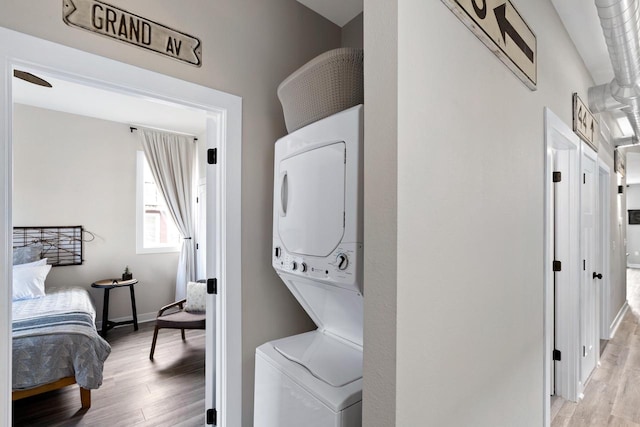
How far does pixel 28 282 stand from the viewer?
329cm

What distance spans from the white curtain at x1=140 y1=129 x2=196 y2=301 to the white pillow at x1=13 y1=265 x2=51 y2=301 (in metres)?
1.54

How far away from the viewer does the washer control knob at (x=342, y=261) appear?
110cm

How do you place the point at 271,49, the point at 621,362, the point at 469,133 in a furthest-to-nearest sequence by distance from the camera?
1. the point at 621,362
2. the point at 271,49
3. the point at 469,133

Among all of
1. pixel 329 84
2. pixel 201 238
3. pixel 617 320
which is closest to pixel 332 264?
pixel 329 84

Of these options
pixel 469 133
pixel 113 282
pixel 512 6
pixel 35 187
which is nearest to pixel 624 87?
pixel 512 6

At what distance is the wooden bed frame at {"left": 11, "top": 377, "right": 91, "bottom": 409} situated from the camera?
7.25 feet

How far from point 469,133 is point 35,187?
4.64m

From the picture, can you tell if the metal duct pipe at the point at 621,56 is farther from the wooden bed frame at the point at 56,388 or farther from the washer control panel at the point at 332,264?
the wooden bed frame at the point at 56,388

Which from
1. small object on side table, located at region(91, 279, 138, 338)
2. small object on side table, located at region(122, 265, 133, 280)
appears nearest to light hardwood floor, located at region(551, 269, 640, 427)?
small object on side table, located at region(91, 279, 138, 338)

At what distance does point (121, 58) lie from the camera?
4.31 ft

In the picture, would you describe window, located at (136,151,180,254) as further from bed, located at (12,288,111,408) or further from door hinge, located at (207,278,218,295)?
door hinge, located at (207,278,218,295)

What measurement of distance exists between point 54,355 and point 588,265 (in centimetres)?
421

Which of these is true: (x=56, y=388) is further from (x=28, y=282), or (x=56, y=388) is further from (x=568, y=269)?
(x=568, y=269)

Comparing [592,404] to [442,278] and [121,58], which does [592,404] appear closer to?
[442,278]
